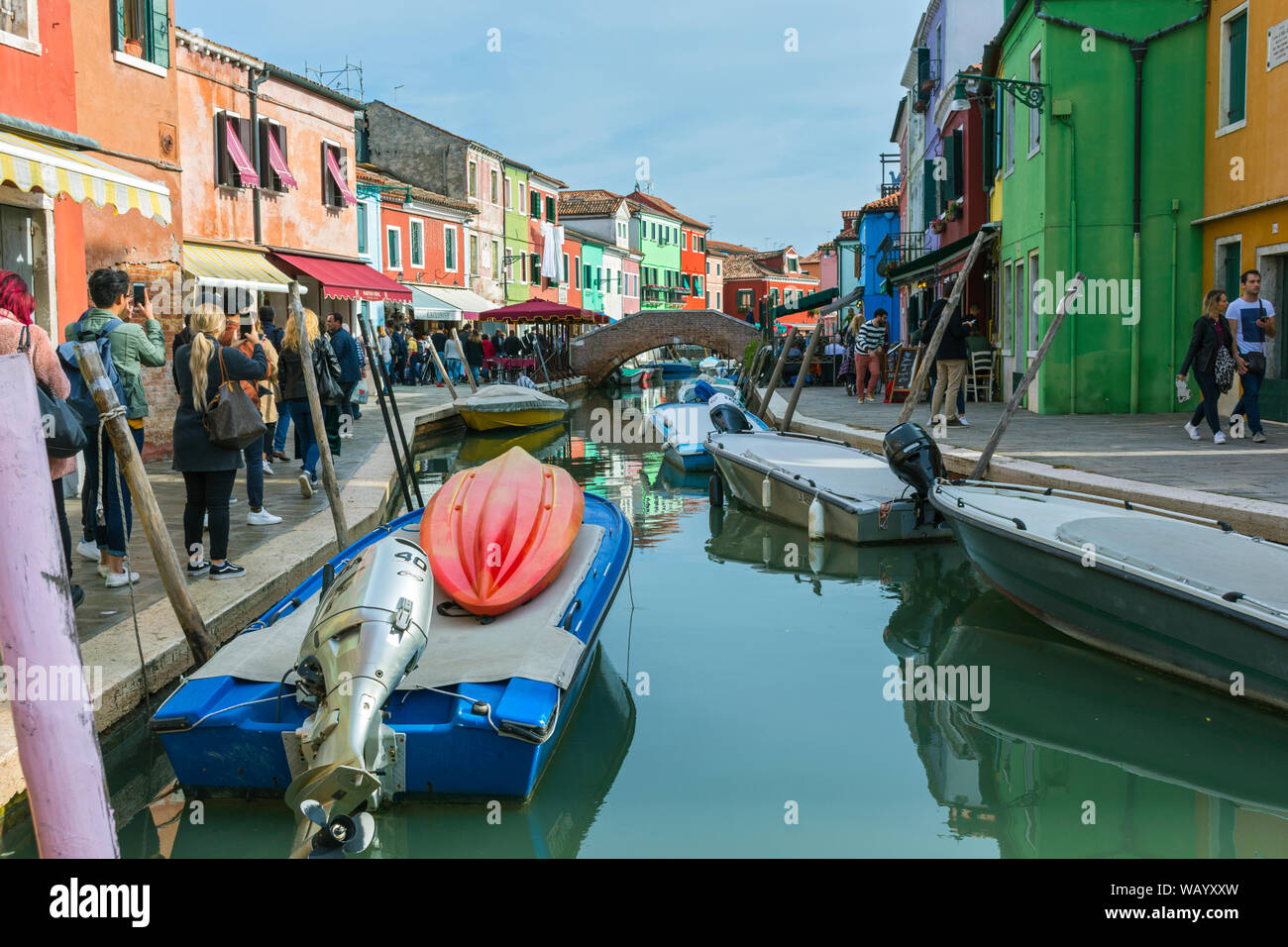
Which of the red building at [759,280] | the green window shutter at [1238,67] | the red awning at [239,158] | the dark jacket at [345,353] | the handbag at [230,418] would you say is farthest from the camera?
the red building at [759,280]

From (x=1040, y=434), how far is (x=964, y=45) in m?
15.3

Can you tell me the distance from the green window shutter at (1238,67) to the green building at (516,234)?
1197 inches

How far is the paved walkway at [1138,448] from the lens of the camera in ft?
26.8

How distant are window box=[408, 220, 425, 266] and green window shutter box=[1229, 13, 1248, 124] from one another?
23964 mm

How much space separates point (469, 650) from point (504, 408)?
1479 centimetres

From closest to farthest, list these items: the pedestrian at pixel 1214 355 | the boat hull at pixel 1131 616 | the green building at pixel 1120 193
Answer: the boat hull at pixel 1131 616 → the pedestrian at pixel 1214 355 → the green building at pixel 1120 193

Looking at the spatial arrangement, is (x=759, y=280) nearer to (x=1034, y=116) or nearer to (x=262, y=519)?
(x=1034, y=116)

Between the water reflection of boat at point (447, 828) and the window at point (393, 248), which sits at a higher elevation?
the window at point (393, 248)

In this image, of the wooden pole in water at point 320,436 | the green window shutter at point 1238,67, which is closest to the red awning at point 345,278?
the wooden pole in water at point 320,436

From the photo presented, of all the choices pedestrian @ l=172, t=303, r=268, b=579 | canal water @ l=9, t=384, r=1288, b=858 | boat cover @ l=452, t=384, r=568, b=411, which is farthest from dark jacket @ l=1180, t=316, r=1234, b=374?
boat cover @ l=452, t=384, r=568, b=411

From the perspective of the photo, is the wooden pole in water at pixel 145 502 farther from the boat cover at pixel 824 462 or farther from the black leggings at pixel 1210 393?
the black leggings at pixel 1210 393

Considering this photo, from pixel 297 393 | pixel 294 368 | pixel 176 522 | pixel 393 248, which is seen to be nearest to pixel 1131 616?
pixel 176 522

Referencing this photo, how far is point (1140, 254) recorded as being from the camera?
1452cm

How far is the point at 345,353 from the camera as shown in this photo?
1187cm
